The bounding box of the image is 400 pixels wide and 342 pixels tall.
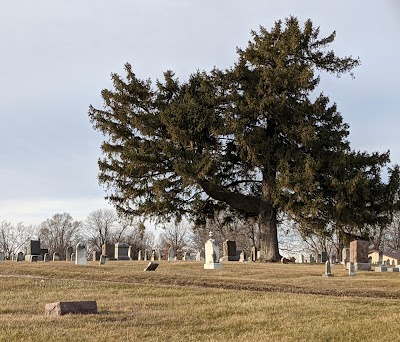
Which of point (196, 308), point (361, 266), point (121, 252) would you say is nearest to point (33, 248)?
point (121, 252)

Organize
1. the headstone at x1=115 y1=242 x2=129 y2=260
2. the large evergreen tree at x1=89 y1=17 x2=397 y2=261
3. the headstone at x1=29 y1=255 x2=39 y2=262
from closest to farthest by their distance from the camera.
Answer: the large evergreen tree at x1=89 y1=17 x2=397 y2=261 → the headstone at x1=29 y1=255 x2=39 y2=262 → the headstone at x1=115 y1=242 x2=129 y2=260

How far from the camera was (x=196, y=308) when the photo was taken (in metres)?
12.4

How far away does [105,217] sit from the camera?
9269 centimetres

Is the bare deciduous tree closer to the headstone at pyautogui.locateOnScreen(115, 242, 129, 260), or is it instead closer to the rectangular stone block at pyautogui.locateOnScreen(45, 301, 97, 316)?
the headstone at pyautogui.locateOnScreen(115, 242, 129, 260)

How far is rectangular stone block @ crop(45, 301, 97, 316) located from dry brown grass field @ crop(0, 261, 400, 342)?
24 centimetres

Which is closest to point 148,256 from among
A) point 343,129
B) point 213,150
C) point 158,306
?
point 213,150

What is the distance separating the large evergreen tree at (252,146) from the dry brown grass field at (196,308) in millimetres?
11355

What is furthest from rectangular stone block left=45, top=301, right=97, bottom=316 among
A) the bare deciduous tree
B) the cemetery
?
the bare deciduous tree

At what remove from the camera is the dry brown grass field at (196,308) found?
9.71 metres

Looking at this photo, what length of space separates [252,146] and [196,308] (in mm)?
19220

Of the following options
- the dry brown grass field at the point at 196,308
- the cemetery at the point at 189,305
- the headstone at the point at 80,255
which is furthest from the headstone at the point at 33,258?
the dry brown grass field at the point at 196,308

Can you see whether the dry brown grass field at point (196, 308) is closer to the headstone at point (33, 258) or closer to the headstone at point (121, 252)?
the headstone at point (33, 258)

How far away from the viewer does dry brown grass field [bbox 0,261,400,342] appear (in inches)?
382

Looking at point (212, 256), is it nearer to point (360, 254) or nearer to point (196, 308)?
point (360, 254)
